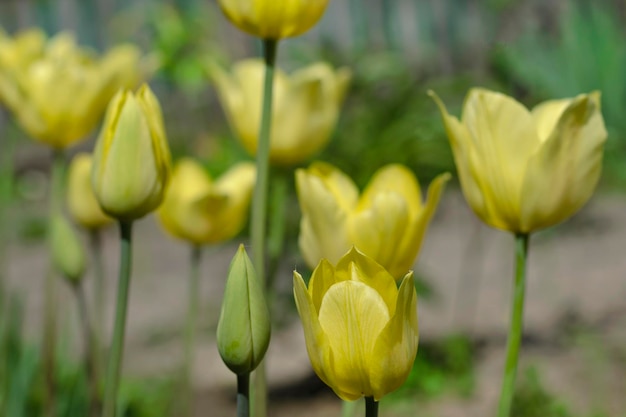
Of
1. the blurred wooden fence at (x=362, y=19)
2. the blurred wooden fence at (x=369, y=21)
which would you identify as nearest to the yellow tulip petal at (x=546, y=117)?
the blurred wooden fence at (x=369, y=21)

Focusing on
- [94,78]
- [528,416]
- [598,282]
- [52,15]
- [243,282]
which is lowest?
[528,416]

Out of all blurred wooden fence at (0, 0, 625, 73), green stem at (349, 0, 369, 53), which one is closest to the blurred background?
blurred wooden fence at (0, 0, 625, 73)

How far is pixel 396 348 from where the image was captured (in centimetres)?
60

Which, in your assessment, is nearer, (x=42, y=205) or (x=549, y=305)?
(x=549, y=305)

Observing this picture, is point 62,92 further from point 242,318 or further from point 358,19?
point 358,19

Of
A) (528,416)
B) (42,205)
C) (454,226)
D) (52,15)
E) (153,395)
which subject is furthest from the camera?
(52,15)

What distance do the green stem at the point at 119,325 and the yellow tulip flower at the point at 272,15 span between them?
0.22 metres

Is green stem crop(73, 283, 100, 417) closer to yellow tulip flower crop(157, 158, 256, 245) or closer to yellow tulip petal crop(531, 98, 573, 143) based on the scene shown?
yellow tulip flower crop(157, 158, 256, 245)

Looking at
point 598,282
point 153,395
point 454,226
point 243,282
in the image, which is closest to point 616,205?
point 454,226

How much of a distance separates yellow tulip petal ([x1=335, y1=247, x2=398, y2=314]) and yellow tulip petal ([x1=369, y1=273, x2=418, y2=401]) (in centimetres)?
4

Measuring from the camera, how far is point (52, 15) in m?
5.21

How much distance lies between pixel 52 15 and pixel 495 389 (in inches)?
158

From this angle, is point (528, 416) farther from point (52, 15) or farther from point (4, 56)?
point (52, 15)

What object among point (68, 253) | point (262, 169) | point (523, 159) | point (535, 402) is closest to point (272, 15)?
point (262, 169)
